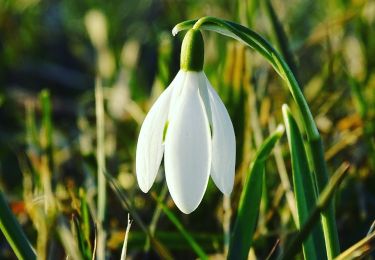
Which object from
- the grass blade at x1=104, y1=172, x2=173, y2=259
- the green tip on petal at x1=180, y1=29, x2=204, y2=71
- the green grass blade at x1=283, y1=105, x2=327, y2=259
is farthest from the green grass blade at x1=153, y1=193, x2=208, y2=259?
the green tip on petal at x1=180, y1=29, x2=204, y2=71

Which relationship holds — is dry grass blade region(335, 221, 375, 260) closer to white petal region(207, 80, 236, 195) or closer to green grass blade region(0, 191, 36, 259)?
white petal region(207, 80, 236, 195)

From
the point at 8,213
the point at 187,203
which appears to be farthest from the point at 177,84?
the point at 8,213

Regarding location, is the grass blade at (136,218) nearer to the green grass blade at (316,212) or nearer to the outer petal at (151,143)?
the outer petal at (151,143)

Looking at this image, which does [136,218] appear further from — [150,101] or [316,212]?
[150,101]

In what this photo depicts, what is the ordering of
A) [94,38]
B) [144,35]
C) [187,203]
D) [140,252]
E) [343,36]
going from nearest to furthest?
[187,203] → [140,252] → [343,36] → [94,38] → [144,35]

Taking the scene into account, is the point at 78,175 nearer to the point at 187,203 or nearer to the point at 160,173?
the point at 160,173

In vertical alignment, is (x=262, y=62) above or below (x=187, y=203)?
above

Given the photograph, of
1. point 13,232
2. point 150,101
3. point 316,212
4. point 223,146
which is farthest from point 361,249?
point 150,101
